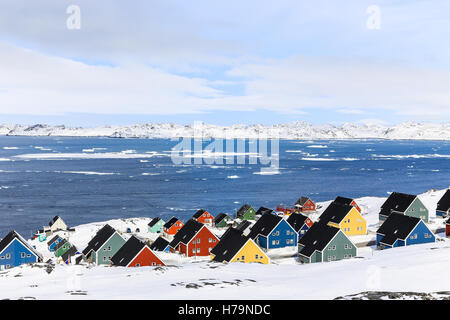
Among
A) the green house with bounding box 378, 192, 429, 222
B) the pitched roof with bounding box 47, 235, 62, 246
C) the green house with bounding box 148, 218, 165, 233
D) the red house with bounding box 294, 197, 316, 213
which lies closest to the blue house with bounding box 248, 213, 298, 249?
the green house with bounding box 378, 192, 429, 222

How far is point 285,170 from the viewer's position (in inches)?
7057

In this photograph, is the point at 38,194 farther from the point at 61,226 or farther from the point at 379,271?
the point at 379,271

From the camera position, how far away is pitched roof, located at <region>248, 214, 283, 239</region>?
54.5 m

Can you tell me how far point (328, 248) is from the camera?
4503 cm

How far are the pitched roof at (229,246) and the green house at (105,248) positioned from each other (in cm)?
1328

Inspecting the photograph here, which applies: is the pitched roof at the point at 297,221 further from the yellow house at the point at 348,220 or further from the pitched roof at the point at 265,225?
the pitched roof at the point at 265,225

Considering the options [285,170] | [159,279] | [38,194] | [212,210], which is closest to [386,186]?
[285,170]

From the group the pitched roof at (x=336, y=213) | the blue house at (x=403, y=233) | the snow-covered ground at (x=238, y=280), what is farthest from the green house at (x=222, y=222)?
the snow-covered ground at (x=238, y=280)

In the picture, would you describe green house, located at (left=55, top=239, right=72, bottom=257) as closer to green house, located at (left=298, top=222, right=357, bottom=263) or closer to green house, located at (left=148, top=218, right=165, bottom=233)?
green house, located at (left=148, top=218, right=165, bottom=233)

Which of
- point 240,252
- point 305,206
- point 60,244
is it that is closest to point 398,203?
point 305,206

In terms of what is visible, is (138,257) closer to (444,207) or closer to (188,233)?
(188,233)

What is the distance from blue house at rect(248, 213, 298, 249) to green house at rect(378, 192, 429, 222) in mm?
19463

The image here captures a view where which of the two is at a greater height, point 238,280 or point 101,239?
point 238,280

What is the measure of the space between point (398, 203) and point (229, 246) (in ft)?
111
